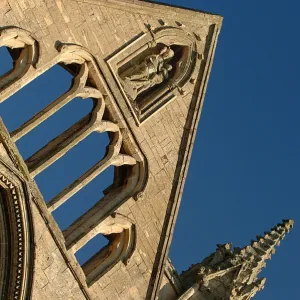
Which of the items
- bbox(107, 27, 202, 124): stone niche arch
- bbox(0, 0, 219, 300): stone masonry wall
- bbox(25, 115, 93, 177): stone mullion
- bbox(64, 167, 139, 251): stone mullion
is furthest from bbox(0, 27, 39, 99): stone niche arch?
bbox(64, 167, 139, 251): stone mullion

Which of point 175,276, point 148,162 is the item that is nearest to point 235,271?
point 175,276

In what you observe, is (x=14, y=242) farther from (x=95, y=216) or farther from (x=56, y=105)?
(x=56, y=105)

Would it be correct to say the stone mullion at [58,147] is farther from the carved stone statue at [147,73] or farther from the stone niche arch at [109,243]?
the stone niche arch at [109,243]

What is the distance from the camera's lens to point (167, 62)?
81.6ft

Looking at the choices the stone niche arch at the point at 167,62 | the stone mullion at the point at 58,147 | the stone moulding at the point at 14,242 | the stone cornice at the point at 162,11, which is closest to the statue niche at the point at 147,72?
the stone niche arch at the point at 167,62

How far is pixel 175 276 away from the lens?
23578mm

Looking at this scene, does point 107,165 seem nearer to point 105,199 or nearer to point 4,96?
point 105,199

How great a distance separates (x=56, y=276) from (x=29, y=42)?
5185 mm

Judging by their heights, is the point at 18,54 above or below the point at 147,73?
above

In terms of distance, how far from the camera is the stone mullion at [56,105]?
20.5 metres

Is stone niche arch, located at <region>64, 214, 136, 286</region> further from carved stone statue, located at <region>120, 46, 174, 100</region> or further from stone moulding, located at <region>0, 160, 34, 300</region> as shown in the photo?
carved stone statue, located at <region>120, 46, 174, 100</region>

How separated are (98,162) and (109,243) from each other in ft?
6.68

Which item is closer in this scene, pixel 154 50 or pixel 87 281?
pixel 87 281

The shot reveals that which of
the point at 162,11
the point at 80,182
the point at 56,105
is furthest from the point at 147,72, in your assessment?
the point at 80,182
